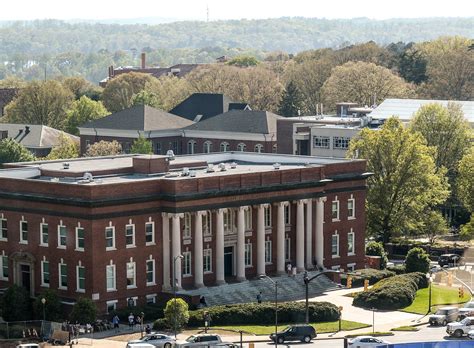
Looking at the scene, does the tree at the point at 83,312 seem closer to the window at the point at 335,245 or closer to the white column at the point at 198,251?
the white column at the point at 198,251

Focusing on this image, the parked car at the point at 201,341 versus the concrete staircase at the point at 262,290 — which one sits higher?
the parked car at the point at 201,341

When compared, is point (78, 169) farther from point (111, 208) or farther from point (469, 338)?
point (469, 338)

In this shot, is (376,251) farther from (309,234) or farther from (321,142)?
(321,142)

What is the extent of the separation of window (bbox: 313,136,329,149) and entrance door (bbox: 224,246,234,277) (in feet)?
203

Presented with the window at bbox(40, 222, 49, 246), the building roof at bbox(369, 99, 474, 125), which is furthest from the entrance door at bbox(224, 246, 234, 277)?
the building roof at bbox(369, 99, 474, 125)

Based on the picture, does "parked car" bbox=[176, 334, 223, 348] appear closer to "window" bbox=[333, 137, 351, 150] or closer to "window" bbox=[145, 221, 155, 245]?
"window" bbox=[145, 221, 155, 245]

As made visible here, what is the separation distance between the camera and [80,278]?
113m

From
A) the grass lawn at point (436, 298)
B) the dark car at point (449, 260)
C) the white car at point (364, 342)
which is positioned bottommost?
the dark car at point (449, 260)

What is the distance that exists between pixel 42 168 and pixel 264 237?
19.6 metres

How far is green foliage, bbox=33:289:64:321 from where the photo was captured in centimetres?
11119

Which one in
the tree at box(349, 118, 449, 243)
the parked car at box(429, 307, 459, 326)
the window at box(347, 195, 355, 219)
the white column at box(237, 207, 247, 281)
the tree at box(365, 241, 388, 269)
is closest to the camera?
the parked car at box(429, 307, 459, 326)

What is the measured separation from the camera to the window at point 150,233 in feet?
384

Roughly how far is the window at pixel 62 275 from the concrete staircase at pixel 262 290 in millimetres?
9158

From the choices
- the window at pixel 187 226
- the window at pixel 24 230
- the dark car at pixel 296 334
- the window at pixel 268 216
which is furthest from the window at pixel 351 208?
the dark car at pixel 296 334
